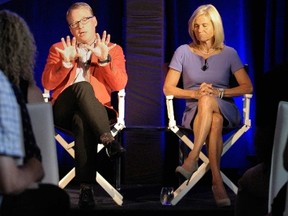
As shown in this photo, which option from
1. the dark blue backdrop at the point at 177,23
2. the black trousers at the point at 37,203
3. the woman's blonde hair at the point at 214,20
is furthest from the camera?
the dark blue backdrop at the point at 177,23

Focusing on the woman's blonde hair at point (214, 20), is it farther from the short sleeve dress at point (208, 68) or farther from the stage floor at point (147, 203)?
the stage floor at point (147, 203)

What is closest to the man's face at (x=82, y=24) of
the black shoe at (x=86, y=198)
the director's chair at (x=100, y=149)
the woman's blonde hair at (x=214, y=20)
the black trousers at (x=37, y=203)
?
the director's chair at (x=100, y=149)

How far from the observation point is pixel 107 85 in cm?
430

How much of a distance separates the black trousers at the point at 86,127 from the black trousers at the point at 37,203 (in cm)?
174

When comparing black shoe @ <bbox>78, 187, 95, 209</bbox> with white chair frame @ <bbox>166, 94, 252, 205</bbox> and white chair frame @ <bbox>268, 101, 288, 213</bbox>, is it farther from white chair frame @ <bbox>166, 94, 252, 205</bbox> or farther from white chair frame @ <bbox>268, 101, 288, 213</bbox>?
white chair frame @ <bbox>268, 101, 288, 213</bbox>

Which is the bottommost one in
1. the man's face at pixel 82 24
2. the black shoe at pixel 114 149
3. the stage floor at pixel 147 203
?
the stage floor at pixel 147 203

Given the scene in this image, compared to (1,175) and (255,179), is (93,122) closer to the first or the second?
(255,179)

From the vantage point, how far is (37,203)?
195 centimetres

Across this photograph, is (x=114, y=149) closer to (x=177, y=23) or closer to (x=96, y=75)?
(x=96, y=75)

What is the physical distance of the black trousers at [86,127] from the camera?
3766 mm

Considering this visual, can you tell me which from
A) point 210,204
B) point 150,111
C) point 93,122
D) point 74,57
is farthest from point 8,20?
point 150,111

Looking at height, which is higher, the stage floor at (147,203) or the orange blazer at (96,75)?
A: the orange blazer at (96,75)

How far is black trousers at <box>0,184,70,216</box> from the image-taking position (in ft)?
6.33

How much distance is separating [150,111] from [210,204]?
104 cm
